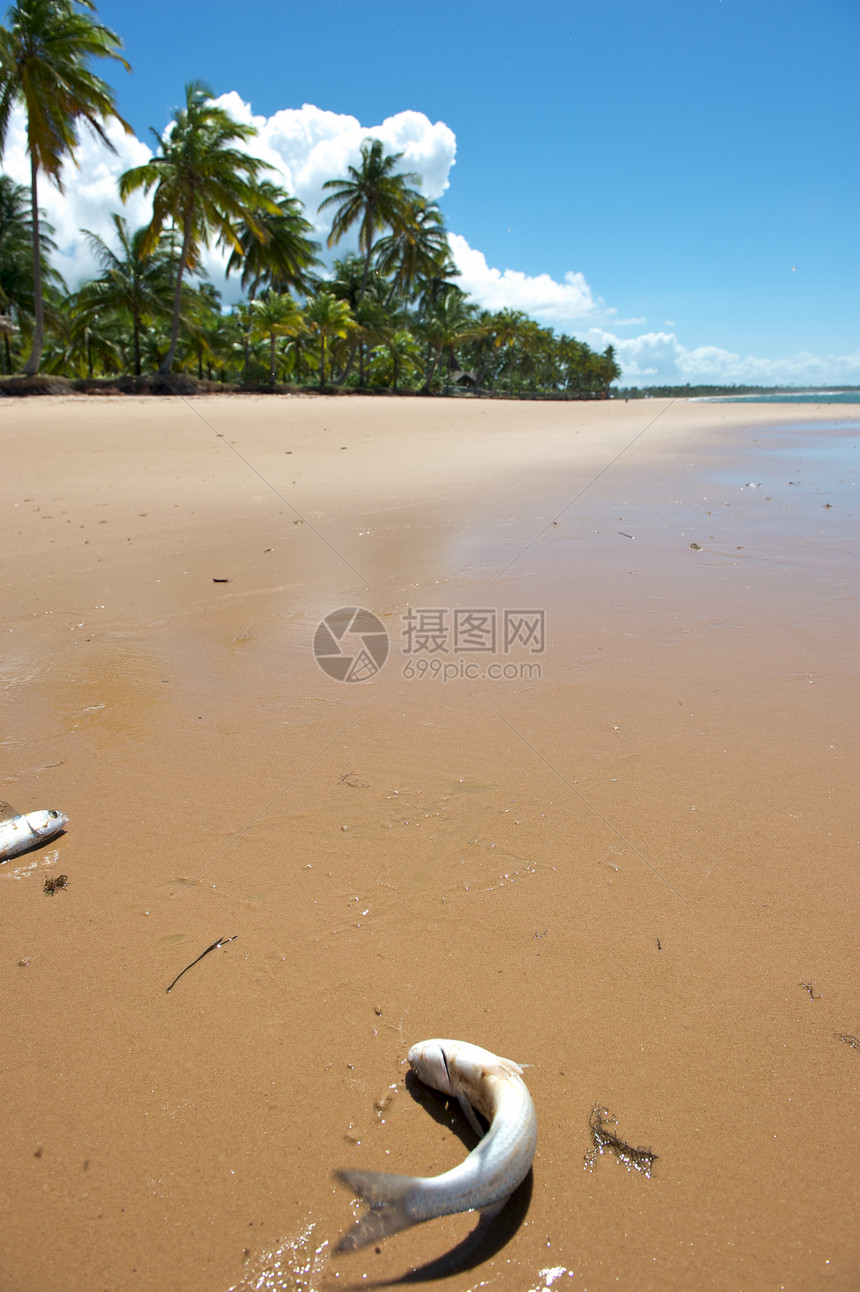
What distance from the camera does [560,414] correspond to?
20000 mm

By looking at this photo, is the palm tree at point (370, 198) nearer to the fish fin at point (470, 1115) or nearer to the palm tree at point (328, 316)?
the palm tree at point (328, 316)

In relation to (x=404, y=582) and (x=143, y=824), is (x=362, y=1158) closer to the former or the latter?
(x=143, y=824)

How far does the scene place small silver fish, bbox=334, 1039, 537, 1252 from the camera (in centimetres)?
140

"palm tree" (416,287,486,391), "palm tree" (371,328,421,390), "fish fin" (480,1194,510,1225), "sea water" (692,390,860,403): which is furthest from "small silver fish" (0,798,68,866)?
"sea water" (692,390,860,403)

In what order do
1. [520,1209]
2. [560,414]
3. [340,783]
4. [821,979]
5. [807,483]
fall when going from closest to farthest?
[520,1209], [821,979], [340,783], [807,483], [560,414]

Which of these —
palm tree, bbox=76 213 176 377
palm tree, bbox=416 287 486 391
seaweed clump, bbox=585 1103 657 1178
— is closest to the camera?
seaweed clump, bbox=585 1103 657 1178

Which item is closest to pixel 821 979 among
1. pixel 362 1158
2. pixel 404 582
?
pixel 362 1158

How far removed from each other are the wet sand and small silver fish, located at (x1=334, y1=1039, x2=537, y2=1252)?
47mm

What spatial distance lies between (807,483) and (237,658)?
9436 millimetres

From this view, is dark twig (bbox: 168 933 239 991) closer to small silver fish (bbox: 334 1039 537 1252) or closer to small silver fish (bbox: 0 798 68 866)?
→ small silver fish (bbox: 334 1039 537 1252)

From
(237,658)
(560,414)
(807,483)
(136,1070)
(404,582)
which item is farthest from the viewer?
(560,414)

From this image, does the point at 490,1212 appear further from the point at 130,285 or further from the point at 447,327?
the point at 447,327

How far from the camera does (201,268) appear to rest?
27766mm

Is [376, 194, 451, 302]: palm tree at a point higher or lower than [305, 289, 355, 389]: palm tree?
higher
